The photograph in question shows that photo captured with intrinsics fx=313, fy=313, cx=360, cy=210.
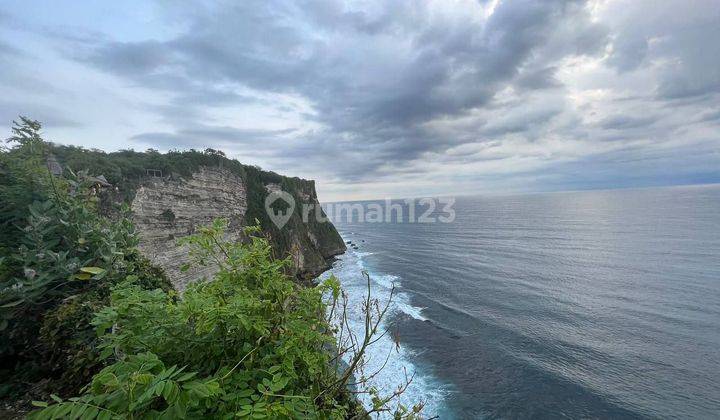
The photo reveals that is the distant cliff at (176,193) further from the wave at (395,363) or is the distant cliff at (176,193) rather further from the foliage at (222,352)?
the foliage at (222,352)

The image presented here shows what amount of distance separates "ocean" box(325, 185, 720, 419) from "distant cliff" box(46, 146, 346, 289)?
1096 cm

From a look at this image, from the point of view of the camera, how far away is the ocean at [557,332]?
1748 cm

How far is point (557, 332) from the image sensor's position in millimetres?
24859

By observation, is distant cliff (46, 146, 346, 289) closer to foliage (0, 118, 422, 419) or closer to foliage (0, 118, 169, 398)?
foliage (0, 118, 169, 398)

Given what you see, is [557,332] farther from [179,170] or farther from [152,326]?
[179,170]

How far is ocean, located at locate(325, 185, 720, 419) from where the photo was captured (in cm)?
1748

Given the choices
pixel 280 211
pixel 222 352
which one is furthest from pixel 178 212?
pixel 222 352

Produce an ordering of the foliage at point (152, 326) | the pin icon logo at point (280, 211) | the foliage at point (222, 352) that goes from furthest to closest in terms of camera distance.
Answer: the pin icon logo at point (280, 211)
the foliage at point (152, 326)
the foliage at point (222, 352)

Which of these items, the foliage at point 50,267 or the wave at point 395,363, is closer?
the foliage at point 50,267

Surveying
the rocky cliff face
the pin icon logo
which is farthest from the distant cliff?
the pin icon logo

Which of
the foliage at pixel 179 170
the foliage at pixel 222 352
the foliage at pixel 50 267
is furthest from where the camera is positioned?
the foliage at pixel 179 170

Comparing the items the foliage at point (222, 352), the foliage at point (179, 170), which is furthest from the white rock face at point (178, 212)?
the foliage at point (222, 352)

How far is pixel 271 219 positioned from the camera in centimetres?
4628

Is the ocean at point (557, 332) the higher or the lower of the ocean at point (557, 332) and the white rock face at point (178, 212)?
the lower
